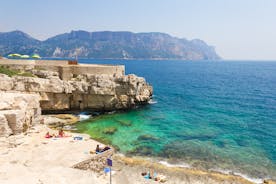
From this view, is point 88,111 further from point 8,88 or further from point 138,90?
point 8,88

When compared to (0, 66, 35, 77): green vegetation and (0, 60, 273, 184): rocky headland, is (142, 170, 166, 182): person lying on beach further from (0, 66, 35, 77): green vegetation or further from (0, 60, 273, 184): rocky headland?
(0, 66, 35, 77): green vegetation

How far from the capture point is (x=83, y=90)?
3831cm

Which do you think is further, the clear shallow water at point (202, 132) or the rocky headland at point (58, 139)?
the clear shallow water at point (202, 132)

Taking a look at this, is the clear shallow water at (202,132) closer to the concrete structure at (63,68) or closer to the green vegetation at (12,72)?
the concrete structure at (63,68)

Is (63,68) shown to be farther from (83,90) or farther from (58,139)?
(58,139)

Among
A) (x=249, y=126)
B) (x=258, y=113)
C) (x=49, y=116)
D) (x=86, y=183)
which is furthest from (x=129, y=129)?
(x=258, y=113)

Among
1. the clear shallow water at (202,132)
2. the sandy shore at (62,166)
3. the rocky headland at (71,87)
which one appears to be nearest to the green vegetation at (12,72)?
the rocky headland at (71,87)

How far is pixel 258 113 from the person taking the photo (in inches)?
1580

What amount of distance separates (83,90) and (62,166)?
875 inches

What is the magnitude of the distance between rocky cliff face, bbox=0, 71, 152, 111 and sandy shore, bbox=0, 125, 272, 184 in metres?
13.6

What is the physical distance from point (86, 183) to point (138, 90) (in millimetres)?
28597

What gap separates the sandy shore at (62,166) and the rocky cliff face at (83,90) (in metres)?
13.6

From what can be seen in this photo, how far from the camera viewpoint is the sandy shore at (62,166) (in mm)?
15617

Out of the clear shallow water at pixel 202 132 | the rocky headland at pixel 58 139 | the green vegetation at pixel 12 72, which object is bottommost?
the clear shallow water at pixel 202 132
